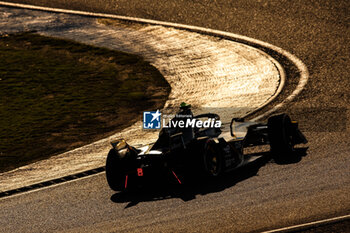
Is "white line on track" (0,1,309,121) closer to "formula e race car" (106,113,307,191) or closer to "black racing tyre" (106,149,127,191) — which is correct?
"formula e race car" (106,113,307,191)

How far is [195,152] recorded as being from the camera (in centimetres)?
1079

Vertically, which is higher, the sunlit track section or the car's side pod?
the car's side pod

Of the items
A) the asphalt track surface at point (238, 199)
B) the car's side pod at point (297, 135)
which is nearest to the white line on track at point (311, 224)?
the asphalt track surface at point (238, 199)

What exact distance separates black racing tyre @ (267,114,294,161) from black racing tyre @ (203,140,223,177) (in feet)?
4.81

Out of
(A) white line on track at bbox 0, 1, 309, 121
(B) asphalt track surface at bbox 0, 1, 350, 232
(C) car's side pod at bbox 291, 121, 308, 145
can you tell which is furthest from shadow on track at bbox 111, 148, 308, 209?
(A) white line on track at bbox 0, 1, 309, 121

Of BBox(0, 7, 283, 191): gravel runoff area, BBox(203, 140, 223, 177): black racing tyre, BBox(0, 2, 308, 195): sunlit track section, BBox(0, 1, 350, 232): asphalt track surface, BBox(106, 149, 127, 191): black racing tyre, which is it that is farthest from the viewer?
BBox(0, 2, 308, 195): sunlit track section

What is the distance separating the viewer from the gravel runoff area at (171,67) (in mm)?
14938

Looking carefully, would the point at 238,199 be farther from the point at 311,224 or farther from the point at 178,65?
the point at 178,65

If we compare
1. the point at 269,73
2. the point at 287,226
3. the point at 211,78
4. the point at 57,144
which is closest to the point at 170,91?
the point at 211,78

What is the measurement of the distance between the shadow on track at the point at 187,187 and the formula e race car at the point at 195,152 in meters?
0.19

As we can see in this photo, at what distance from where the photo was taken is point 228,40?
878 inches

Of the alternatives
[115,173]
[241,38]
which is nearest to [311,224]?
[115,173]

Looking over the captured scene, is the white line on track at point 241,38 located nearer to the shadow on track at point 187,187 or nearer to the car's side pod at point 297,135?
the car's side pod at point 297,135

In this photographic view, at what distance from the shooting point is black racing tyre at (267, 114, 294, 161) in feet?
39.1
